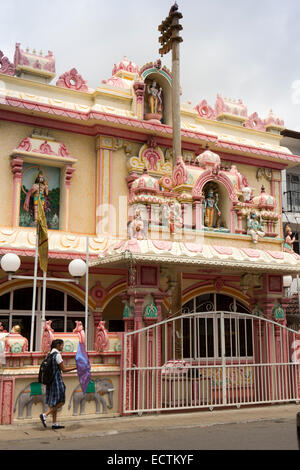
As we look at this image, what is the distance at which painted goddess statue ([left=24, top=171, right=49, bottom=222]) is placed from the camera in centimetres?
1435

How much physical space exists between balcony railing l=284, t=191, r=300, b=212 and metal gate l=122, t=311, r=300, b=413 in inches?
333

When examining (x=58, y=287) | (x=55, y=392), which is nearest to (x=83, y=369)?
(x=55, y=392)

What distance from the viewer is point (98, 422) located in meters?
10.1

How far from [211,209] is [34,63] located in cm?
655

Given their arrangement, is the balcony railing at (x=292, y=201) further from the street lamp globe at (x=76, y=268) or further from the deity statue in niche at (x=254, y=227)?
the street lamp globe at (x=76, y=268)

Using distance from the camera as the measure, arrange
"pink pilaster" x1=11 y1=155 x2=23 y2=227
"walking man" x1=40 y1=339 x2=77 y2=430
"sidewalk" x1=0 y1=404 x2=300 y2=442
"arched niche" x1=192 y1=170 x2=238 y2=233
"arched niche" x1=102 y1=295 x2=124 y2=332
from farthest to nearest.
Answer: "arched niche" x1=102 y1=295 x2=124 y2=332 < "pink pilaster" x1=11 y1=155 x2=23 y2=227 < "arched niche" x1=192 y1=170 x2=238 y2=233 < "walking man" x1=40 y1=339 x2=77 y2=430 < "sidewalk" x1=0 y1=404 x2=300 y2=442

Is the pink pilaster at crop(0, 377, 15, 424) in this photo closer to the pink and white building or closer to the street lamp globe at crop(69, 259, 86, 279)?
the pink and white building

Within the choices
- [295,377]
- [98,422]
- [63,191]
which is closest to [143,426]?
[98,422]

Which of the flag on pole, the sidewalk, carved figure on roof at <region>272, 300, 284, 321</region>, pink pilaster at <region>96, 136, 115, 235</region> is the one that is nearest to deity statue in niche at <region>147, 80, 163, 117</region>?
pink pilaster at <region>96, 136, 115, 235</region>

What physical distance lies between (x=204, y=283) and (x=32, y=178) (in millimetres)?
5867

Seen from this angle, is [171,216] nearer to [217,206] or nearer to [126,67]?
[217,206]

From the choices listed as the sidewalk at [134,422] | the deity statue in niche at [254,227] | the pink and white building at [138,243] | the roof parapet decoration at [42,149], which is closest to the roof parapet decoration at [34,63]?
the pink and white building at [138,243]

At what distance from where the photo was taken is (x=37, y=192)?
1455 centimetres

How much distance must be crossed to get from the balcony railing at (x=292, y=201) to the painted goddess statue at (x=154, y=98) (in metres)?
7.12
